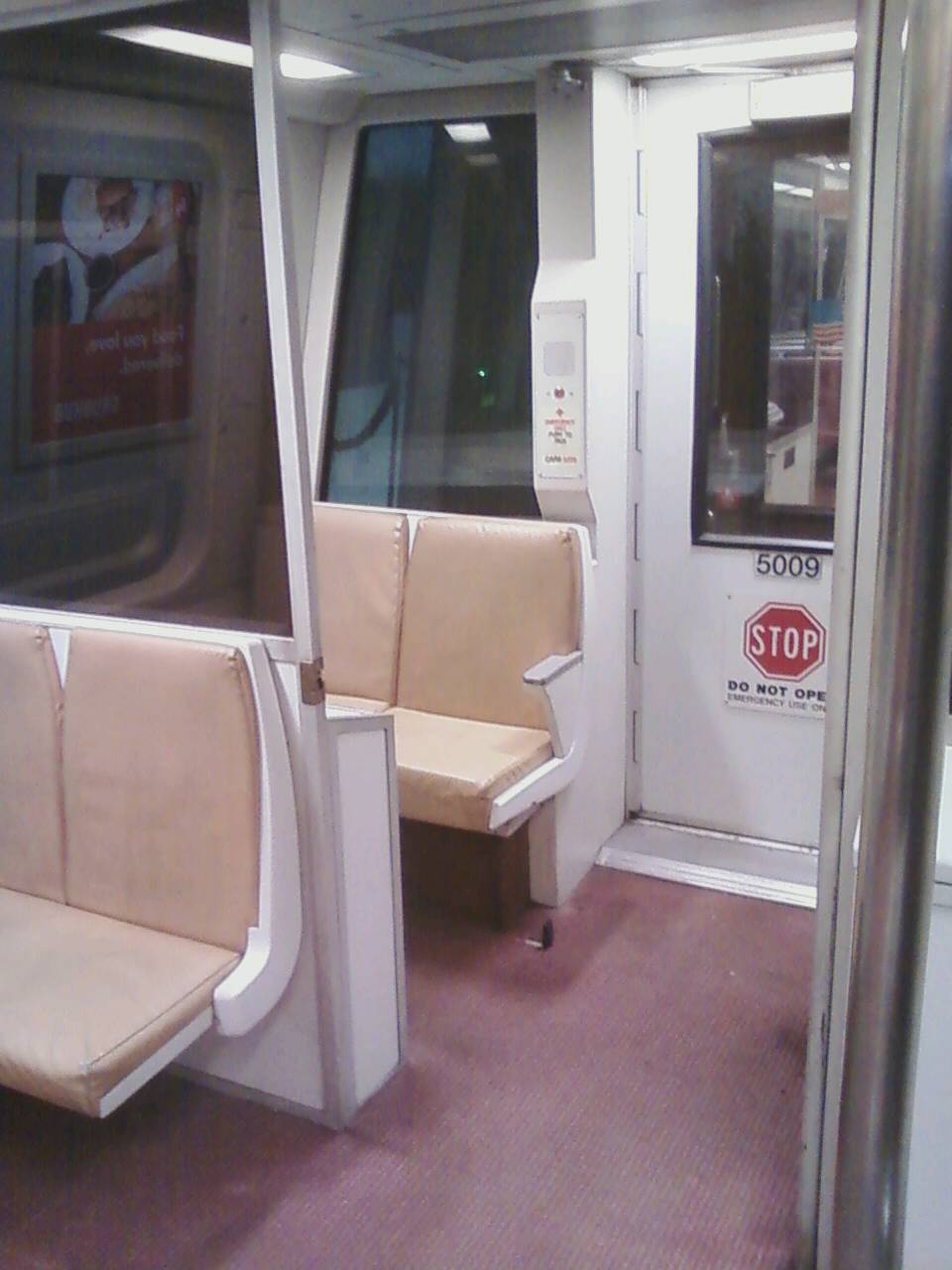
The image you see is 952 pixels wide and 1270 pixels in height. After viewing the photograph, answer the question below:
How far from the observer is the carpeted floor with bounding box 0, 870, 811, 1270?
7.95 ft

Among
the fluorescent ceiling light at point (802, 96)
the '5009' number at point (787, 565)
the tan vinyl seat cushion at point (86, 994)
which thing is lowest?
the tan vinyl seat cushion at point (86, 994)

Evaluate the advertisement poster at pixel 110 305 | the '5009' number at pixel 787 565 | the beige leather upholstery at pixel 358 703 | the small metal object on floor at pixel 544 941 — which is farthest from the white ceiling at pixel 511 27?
the small metal object on floor at pixel 544 941

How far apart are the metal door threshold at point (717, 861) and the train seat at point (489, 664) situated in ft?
1.98

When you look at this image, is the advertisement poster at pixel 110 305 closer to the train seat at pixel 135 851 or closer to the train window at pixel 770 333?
the train seat at pixel 135 851

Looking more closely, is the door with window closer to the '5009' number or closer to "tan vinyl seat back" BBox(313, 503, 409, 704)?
the '5009' number

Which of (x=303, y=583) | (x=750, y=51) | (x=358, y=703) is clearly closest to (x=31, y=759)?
(x=303, y=583)

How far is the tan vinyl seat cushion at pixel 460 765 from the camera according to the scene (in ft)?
10.7

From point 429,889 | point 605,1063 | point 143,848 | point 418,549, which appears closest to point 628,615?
point 418,549

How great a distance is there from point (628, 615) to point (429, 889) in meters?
1.11

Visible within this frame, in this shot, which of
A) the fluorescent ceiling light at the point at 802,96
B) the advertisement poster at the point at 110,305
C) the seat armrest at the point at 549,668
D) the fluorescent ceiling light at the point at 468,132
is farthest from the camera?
the fluorescent ceiling light at the point at 468,132

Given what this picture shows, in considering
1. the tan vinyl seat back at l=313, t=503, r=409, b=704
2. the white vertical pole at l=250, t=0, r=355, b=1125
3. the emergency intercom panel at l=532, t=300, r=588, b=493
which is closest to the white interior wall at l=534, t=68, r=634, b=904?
the emergency intercom panel at l=532, t=300, r=588, b=493

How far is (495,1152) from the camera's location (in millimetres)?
2684

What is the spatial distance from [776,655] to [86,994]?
2.40 m

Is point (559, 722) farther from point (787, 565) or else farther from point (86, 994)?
point (86, 994)
